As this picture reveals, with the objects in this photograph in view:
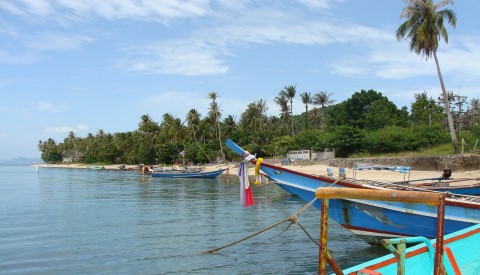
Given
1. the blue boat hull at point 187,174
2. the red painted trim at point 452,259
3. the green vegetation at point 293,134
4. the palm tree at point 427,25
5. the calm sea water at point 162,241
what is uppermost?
the palm tree at point 427,25

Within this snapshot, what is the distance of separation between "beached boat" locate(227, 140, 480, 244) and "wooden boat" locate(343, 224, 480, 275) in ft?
7.60

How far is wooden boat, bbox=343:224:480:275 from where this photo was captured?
178 inches

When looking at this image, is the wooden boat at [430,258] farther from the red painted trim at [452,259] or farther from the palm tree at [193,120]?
the palm tree at [193,120]

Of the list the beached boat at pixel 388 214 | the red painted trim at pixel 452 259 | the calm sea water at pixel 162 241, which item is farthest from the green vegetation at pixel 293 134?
the red painted trim at pixel 452 259

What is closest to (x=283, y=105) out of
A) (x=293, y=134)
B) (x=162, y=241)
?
(x=293, y=134)

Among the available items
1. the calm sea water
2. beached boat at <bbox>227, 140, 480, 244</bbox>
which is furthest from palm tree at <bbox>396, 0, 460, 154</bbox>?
beached boat at <bbox>227, 140, 480, 244</bbox>

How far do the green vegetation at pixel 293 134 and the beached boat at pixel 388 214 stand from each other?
1260 inches

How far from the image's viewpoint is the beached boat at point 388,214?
8070 millimetres

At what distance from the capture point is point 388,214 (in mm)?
8969

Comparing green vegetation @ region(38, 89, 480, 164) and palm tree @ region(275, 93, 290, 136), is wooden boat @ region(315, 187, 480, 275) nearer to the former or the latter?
green vegetation @ region(38, 89, 480, 164)

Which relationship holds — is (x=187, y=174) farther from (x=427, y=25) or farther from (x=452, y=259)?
(x=452, y=259)

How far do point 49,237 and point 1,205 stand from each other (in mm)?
12273

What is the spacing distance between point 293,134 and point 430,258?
70.5m

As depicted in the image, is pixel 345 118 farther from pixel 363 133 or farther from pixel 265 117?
pixel 265 117
